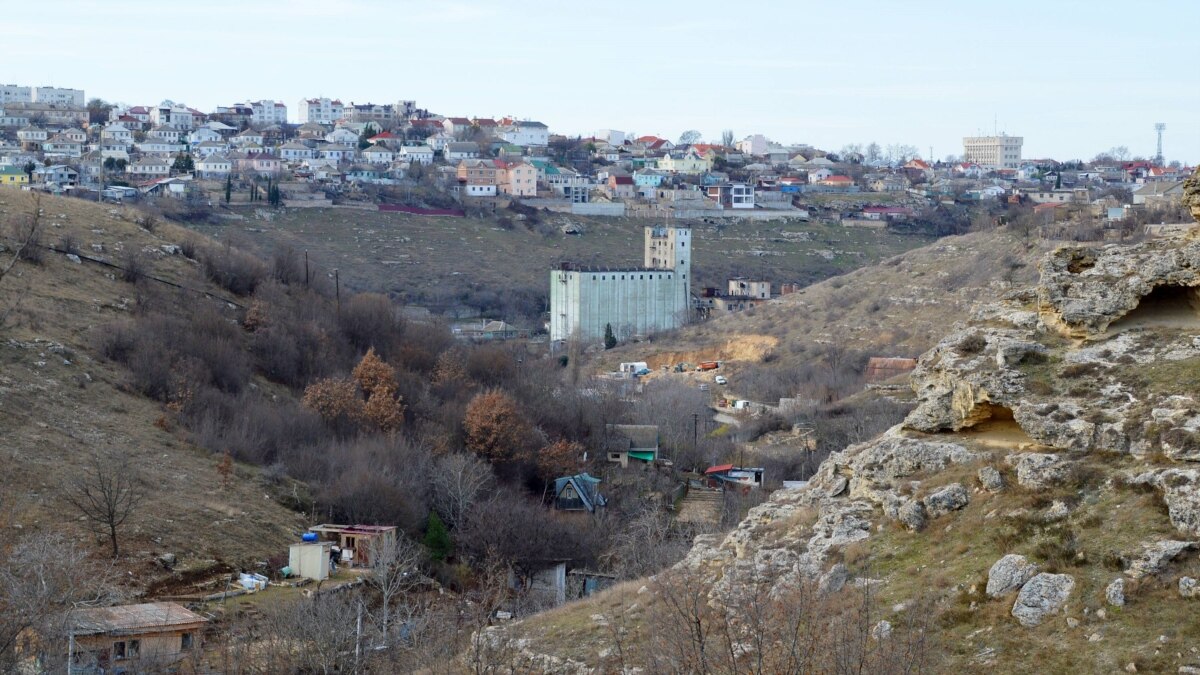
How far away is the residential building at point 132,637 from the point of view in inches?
598

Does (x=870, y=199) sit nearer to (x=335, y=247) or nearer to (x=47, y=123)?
(x=335, y=247)

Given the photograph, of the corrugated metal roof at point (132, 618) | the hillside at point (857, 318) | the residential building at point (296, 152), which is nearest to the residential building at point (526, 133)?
the residential building at point (296, 152)

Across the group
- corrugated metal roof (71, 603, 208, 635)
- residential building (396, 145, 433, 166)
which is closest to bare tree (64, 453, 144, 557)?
corrugated metal roof (71, 603, 208, 635)

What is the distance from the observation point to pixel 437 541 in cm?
2405

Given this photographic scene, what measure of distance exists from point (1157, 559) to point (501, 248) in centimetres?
7579

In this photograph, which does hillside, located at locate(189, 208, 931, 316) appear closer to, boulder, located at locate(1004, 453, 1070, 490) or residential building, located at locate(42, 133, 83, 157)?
residential building, located at locate(42, 133, 83, 157)

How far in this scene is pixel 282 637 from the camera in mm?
15352

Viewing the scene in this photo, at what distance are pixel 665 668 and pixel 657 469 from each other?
23.0m

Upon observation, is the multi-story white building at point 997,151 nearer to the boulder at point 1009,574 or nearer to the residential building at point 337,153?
the residential building at point 337,153

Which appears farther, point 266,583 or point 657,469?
point 657,469

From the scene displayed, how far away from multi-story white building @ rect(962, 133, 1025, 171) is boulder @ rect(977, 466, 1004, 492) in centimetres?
16914

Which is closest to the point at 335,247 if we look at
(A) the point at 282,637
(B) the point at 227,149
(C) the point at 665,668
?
(B) the point at 227,149

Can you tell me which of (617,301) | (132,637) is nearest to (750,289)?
(617,301)

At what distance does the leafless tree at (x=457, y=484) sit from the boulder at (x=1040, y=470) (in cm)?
1549
